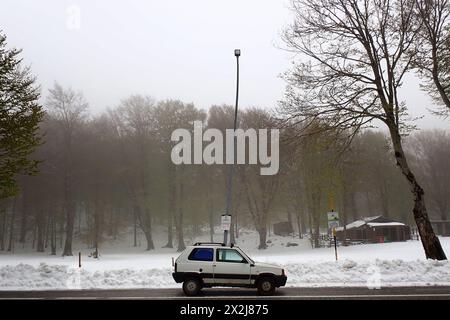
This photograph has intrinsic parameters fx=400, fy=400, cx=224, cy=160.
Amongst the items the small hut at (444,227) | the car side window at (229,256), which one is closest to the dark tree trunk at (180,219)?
the car side window at (229,256)

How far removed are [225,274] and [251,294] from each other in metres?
1.13

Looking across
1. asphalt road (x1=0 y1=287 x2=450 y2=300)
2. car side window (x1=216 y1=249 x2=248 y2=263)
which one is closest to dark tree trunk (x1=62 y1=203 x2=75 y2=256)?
asphalt road (x1=0 y1=287 x2=450 y2=300)

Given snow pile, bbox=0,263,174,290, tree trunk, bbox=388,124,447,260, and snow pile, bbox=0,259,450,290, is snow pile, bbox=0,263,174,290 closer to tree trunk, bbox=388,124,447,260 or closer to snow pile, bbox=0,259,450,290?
snow pile, bbox=0,259,450,290

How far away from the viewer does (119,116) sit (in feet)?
172

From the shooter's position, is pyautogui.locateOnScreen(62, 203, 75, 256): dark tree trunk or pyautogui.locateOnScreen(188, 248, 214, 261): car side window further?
pyautogui.locateOnScreen(62, 203, 75, 256): dark tree trunk

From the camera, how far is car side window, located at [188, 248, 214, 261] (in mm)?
14203

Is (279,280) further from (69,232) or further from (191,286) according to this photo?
(69,232)

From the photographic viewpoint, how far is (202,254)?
14281 mm

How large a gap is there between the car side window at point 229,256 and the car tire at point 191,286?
109 cm

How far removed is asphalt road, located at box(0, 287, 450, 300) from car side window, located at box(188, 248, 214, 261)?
3.99ft

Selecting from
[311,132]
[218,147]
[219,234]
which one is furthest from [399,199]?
[311,132]

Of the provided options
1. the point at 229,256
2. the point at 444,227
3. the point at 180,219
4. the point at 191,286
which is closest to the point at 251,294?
the point at 229,256

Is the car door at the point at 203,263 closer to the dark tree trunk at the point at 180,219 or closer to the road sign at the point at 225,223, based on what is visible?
the road sign at the point at 225,223
